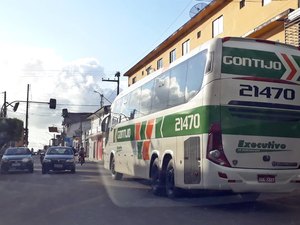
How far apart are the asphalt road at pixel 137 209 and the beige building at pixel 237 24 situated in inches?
178

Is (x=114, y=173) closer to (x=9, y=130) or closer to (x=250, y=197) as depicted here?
(x=250, y=197)

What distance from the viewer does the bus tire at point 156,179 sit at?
13.7 metres

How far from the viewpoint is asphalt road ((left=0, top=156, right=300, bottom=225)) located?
9.53 m

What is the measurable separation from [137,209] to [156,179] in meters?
3.13

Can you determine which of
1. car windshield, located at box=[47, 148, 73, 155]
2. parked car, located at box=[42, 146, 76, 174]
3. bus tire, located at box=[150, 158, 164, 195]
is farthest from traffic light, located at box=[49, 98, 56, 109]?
bus tire, located at box=[150, 158, 164, 195]

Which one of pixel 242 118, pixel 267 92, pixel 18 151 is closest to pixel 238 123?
pixel 242 118

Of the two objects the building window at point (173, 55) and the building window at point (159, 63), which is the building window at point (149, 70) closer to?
the building window at point (159, 63)

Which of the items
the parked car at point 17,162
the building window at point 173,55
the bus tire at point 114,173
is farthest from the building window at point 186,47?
the bus tire at point 114,173

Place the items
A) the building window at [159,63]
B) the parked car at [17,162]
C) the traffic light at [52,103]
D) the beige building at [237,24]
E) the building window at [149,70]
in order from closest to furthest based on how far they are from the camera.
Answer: the beige building at [237,24]
the parked car at [17,162]
the traffic light at [52,103]
the building window at [159,63]
the building window at [149,70]

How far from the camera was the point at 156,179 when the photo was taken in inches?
558

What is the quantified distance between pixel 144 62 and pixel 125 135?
28.1 meters

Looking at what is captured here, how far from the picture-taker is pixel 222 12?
2788 centimetres

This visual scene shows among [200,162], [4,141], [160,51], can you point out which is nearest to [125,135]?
[200,162]

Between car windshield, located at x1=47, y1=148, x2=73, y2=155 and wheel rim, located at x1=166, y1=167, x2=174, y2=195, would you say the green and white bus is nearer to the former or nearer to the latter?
wheel rim, located at x1=166, y1=167, x2=174, y2=195
